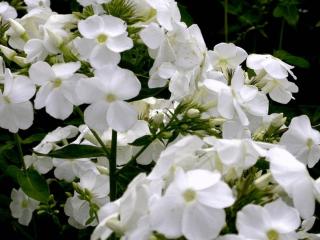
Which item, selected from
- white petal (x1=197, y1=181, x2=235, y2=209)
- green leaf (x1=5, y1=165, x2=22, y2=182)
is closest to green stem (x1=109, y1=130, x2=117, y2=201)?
green leaf (x1=5, y1=165, x2=22, y2=182)

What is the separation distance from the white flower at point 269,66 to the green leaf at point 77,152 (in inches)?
16.0

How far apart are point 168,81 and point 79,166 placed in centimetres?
34

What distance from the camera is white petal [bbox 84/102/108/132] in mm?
1527

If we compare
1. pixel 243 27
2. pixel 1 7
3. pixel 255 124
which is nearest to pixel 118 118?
pixel 255 124

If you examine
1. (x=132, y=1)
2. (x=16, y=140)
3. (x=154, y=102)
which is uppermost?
(x=132, y=1)

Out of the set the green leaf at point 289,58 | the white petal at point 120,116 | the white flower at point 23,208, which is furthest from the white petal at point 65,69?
the green leaf at point 289,58

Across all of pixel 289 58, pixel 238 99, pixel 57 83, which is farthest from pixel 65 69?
pixel 289 58

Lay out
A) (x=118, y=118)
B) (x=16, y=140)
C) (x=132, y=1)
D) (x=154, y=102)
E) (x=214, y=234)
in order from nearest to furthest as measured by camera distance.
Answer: (x=214, y=234) < (x=118, y=118) < (x=132, y=1) < (x=154, y=102) < (x=16, y=140)

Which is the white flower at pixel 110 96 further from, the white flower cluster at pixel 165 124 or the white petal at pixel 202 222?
the white petal at pixel 202 222

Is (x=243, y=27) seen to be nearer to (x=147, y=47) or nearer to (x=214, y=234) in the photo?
(x=147, y=47)

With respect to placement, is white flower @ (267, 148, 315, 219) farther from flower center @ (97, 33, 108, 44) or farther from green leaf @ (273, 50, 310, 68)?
green leaf @ (273, 50, 310, 68)

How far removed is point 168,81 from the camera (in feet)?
5.56

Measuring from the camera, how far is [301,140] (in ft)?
5.33

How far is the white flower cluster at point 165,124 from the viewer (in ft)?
4.16
